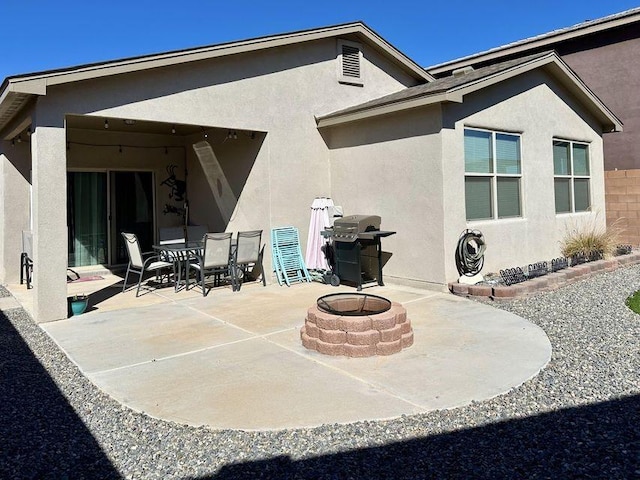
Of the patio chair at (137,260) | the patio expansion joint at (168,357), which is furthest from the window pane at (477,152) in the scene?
the patio chair at (137,260)

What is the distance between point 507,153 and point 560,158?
7.52 feet

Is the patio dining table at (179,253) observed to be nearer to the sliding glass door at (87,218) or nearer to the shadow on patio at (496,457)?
the sliding glass door at (87,218)

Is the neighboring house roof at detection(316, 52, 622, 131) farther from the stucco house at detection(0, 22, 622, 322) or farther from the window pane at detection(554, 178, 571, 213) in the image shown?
the window pane at detection(554, 178, 571, 213)

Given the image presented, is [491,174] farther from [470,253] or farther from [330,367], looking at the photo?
[330,367]

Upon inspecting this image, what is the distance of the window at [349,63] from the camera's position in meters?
10.2

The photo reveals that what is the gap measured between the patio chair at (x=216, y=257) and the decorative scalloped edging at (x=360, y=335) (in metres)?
3.70

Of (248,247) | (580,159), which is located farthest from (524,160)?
(248,247)

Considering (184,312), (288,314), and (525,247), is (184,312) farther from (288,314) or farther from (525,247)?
(525,247)

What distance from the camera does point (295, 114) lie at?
950 centimetres

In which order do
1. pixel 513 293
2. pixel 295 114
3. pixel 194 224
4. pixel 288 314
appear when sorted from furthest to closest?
pixel 194 224
pixel 295 114
pixel 513 293
pixel 288 314

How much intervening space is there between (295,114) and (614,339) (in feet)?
21.4

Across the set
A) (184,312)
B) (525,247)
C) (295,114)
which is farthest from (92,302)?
(525,247)

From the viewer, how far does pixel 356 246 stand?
8.41m

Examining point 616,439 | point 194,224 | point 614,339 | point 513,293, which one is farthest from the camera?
point 194,224
